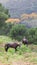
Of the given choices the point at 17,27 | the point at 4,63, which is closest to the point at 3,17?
the point at 17,27

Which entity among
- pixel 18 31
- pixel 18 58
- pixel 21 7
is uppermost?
pixel 18 58

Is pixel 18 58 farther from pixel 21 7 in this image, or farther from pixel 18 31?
pixel 21 7

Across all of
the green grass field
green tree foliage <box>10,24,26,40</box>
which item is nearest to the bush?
green tree foliage <box>10,24,26,40</box>

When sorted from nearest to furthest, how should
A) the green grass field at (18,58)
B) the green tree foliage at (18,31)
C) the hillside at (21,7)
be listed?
1. the green grass field at (18,58)
2. the green tree foliage at (18,31)
3. the hillside at (21,7)

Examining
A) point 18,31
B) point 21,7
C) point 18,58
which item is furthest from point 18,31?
point 21,7

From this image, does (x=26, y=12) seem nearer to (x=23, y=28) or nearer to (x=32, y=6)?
(x=32, y=6)

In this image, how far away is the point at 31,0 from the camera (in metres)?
54.8

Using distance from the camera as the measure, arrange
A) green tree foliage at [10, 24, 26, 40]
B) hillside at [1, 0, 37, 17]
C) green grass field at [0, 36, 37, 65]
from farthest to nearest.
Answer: hillside at [1, 0, 37, 17] → green tree foliage at [10, 24, 26, 40] → green grass field at [0, 36, 37, 65]

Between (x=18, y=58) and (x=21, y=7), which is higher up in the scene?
(x=18, y=58)

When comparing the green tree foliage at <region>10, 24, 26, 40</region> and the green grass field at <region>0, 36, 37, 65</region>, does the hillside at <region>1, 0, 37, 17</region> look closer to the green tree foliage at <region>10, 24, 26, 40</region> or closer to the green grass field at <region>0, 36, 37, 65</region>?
the green tree foliage at <region>10, 24, 26, 40</region>

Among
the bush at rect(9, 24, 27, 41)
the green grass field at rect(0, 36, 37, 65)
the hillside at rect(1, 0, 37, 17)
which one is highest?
the green grass field at rect(0, 36, 37, 65)

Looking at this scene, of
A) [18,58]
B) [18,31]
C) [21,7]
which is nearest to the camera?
[18,58]

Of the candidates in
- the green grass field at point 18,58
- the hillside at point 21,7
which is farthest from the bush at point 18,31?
the hillside at point 21,7

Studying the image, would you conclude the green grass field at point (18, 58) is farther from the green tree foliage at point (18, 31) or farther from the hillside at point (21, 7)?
the hillside at point (21, 7)
